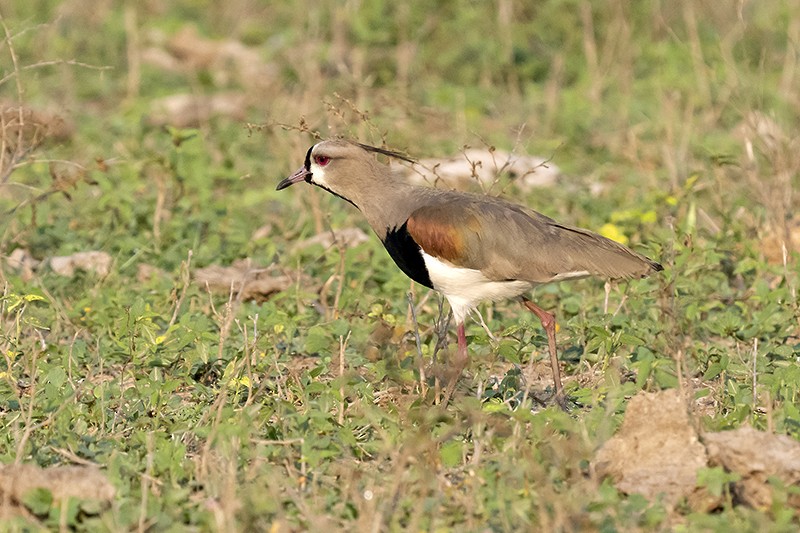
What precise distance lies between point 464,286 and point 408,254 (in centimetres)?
28

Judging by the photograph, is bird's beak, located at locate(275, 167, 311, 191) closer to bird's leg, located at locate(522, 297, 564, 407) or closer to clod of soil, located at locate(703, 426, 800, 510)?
bird's leg, located at locate(522, 297, 564, 407)

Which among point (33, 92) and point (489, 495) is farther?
point (33, 92)

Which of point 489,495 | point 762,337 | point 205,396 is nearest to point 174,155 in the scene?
point 205,396

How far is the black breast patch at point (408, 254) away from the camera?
548cm

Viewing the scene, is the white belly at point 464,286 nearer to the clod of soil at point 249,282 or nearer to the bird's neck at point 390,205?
the bird's neck at point 390,205

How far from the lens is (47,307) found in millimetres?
6730

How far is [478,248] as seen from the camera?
5.45 metres

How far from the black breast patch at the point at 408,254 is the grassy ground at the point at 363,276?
29cm

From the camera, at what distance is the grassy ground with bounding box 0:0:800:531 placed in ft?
14.6

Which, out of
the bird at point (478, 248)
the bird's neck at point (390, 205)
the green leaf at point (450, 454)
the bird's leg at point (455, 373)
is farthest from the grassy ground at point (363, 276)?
the bird's neck at point (390, 205)

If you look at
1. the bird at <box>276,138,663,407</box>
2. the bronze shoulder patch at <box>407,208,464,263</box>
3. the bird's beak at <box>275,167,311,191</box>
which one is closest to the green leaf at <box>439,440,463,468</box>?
the bird at <box>276,138,663,407</box>

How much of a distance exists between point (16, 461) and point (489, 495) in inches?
61.7

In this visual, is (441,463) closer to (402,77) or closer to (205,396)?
(205,396)

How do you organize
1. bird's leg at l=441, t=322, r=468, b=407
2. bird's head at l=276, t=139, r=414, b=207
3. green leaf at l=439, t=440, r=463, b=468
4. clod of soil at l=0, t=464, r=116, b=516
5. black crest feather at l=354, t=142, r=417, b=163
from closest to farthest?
clod of soil at l=0, t=464, r=116, b=516 → green leaf at l=439, t=440, r=463, b=468 → bird's leg at l=441, t=322, r=468, b=407 → black crest feather at l=354, t=142, r=417, b=163 → bird's head at l=276, t=139, r=414, b=207
